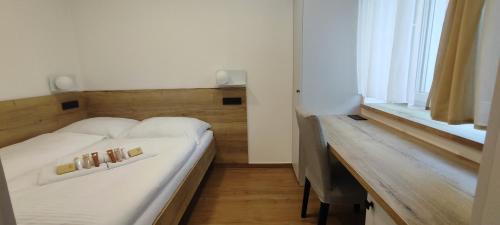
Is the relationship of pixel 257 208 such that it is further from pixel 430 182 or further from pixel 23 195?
pixel 23 195

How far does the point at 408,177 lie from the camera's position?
3.16ft

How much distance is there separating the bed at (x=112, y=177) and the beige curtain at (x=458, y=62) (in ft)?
4.69

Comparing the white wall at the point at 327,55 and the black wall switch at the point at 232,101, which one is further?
the black wall switch at the point at 232,101

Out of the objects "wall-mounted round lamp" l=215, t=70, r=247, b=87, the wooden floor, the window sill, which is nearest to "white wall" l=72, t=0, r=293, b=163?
"wall-mounted round lamp" l=215, t=70, r=247, b=87

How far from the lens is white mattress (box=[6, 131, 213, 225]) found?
3.31 feet

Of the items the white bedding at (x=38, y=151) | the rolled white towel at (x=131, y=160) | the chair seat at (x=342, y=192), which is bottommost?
the chair seat at (x=342, y=192)

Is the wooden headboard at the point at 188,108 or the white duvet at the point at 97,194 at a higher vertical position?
the wooden headboard at the point at 188,108

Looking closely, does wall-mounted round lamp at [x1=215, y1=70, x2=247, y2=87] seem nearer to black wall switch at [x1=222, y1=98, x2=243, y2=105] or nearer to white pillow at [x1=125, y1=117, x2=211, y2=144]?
black wall switch at [x1=222, y1=98, x2=243, y2=105]

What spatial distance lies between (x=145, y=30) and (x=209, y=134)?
1.33 m

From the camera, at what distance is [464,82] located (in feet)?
2.86

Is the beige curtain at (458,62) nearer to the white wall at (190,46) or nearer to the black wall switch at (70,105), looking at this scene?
the white wall at (190,46)

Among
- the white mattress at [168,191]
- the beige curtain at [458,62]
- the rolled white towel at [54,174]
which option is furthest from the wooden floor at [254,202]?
the beige curtain at [458,62]

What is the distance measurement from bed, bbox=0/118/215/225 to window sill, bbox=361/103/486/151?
1551 millimetres

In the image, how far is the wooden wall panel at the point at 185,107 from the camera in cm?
264
